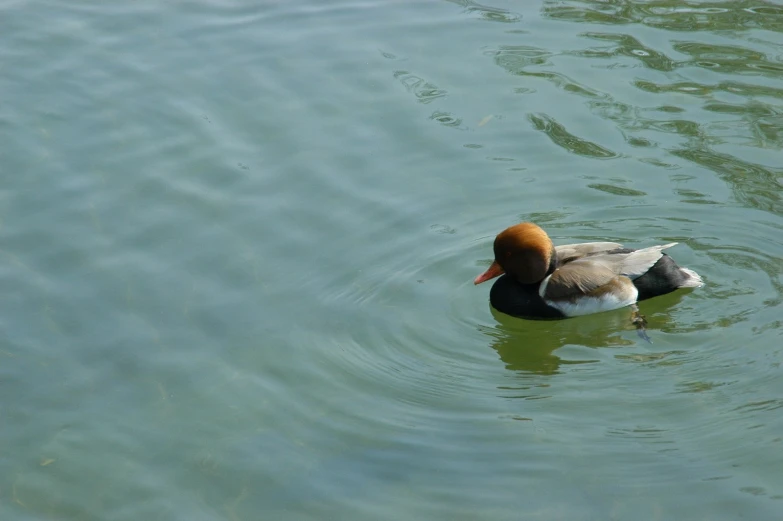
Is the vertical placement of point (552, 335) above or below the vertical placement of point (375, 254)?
below

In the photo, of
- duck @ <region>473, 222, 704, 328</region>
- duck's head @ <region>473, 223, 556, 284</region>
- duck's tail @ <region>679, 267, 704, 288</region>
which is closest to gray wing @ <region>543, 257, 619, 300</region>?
duck @ <region>473, 222, 704, 328</region>

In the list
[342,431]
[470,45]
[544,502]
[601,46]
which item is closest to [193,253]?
[342,431]

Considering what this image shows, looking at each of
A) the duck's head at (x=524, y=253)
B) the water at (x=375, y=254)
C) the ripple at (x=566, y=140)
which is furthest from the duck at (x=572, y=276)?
the ripple at (x=566, y=140)

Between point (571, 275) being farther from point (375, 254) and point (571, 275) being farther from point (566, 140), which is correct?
point (566, 140)

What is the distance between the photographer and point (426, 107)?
1074 centimetres

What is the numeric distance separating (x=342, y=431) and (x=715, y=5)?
818cm

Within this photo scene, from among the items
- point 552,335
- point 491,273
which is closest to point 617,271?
point 552,335

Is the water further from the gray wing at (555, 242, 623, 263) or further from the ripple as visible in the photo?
the gray wing at (555, 242, 623, 263)

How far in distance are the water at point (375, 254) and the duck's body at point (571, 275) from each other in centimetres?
18

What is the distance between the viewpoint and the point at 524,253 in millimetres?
8219

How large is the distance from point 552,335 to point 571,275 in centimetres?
48

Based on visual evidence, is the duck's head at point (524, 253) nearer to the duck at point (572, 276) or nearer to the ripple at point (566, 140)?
the duck at point (572, 276)

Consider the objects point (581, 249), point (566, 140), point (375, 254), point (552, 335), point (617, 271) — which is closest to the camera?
point (617, 271)

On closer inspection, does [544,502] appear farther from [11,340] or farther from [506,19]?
[506,19]
